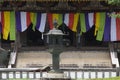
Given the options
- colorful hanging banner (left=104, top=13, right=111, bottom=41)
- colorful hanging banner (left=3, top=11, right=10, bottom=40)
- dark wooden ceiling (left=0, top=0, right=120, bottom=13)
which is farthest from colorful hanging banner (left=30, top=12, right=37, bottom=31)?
colorful hanging banner (left=104, top=13, right=111, bottom=41)

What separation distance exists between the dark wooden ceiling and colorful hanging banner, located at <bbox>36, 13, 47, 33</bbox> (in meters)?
0.35

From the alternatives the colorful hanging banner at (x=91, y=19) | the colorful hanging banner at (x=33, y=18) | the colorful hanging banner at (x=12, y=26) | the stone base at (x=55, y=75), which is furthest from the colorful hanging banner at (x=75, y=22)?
the stone base at (x=55, y=75)

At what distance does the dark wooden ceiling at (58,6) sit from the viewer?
32.6 metres

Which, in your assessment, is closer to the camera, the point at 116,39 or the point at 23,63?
the point at 23,63

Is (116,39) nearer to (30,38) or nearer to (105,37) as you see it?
(105,37)

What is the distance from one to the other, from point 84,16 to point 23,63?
5.58m

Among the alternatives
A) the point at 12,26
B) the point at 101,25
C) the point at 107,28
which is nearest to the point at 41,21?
the point at 12,26

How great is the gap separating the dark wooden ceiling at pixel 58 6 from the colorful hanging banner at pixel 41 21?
349 millimetres

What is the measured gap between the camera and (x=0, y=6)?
33000 mm

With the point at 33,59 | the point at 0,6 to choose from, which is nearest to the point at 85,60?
the point at 33,59

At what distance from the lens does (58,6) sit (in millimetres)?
32781

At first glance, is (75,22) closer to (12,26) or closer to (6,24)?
(12,26)

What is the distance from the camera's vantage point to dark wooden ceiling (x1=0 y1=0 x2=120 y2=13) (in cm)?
3259

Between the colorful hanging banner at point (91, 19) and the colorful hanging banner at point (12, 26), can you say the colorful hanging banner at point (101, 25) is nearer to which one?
the colorful hanging banner at point (91, 19)
